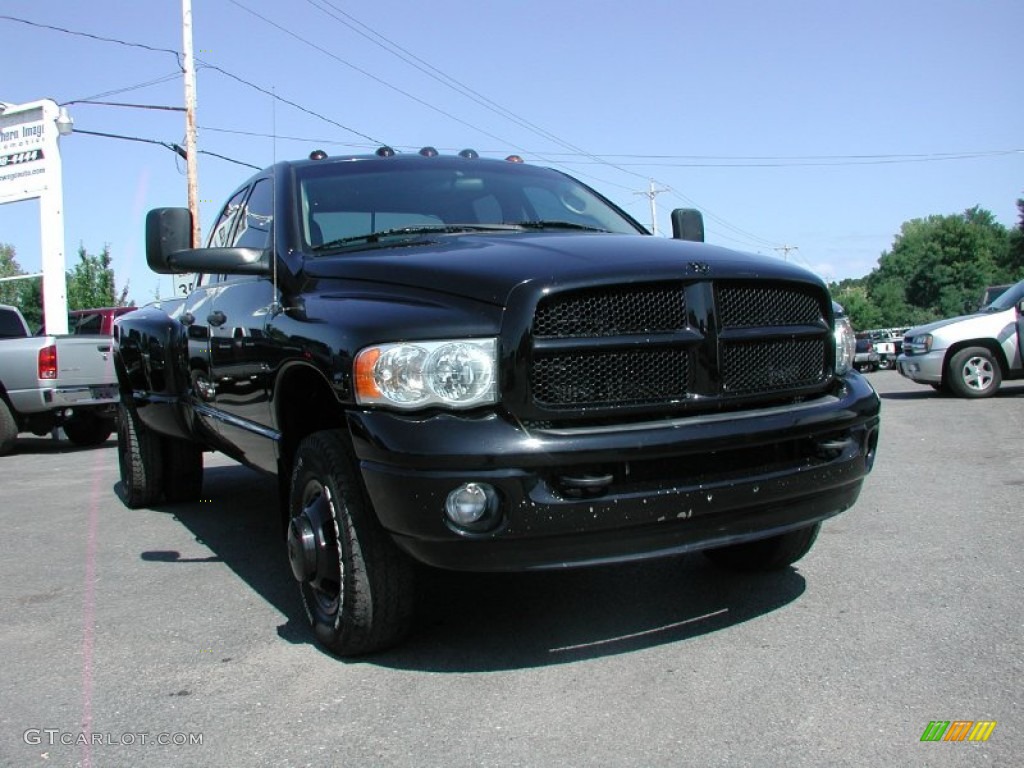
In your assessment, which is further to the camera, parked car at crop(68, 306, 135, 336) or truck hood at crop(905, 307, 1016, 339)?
parked car at crop(68, 306, 135, 336)

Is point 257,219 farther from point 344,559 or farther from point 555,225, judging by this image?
point 344,559

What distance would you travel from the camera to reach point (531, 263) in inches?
128

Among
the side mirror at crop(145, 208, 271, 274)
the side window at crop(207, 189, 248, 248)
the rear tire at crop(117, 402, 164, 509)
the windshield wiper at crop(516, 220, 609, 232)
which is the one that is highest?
the side window at crop(207, 189, 248, 248)

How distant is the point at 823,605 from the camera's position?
3.89 m

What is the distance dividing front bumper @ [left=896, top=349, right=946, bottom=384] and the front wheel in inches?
407

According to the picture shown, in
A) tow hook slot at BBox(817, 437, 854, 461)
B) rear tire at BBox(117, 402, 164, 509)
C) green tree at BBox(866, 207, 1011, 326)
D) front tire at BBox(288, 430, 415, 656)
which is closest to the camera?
front tire at BBox(288, 430, 415, 656)

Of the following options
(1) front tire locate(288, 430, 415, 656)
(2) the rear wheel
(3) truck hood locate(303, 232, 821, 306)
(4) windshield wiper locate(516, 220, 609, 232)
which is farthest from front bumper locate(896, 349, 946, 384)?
(1) front tire locate(288, 430, 415, 656)

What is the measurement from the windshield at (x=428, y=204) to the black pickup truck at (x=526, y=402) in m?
0.03

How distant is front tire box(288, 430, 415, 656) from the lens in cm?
325

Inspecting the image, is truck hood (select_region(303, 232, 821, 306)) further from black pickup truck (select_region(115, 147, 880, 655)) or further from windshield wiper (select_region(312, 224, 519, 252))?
windshield wiper (select_region(312, 224, 519, 252))

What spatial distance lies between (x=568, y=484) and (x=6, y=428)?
9.92 meters

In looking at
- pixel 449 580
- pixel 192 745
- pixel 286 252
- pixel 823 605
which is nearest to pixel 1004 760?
pixel 823 605

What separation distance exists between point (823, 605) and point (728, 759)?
1436 mm

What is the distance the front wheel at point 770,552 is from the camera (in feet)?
13.6
